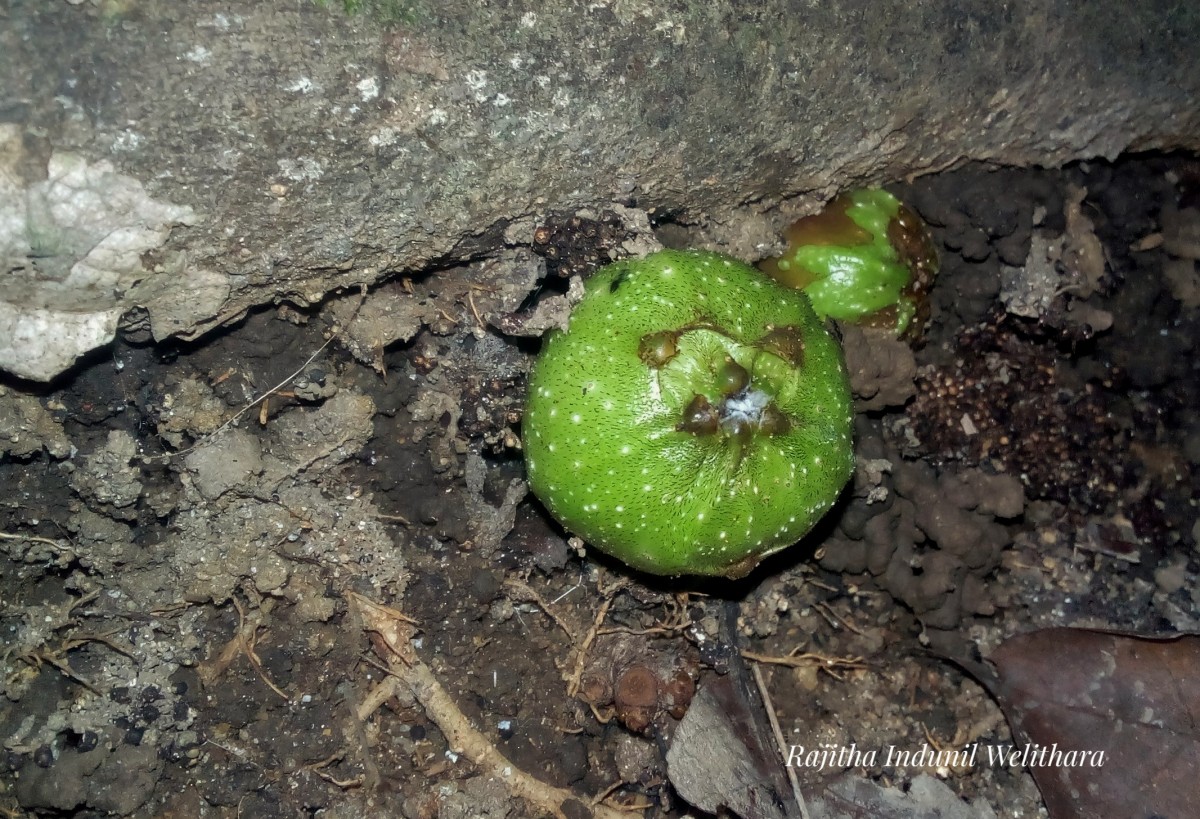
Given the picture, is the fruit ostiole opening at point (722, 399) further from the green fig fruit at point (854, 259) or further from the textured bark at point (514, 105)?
the green fig fruit at point (854, 259)

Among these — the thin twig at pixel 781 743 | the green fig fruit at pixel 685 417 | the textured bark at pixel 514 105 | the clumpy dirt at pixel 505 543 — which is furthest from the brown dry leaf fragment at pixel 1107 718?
the textured bark at pixel 514 105

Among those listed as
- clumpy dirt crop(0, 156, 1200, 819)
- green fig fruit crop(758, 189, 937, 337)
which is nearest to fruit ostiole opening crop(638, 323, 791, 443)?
clumpy dirt crop(0, 156, 1200, 819)

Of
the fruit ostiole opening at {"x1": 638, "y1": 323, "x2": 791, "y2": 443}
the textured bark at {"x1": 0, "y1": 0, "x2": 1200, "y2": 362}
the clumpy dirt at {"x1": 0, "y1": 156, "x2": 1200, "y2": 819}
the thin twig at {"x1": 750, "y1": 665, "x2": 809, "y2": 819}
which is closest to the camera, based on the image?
the textured bark at {"x1": 0, "y1": 0, "x2": 1200, "y2": 362}

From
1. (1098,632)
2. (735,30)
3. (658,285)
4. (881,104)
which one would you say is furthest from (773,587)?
(735,30)

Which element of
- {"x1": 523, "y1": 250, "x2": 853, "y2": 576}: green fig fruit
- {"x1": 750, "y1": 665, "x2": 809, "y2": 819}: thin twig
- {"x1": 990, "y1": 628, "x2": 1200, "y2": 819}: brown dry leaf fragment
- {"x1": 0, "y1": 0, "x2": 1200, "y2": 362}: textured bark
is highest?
{"x1": 0, "y1": 0, "x2": 1200, "y2": 362}: textured bark

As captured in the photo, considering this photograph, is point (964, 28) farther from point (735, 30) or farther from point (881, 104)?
point (735, 30)

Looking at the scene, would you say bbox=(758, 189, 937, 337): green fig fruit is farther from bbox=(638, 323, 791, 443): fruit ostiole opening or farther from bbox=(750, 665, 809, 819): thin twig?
bbox=(750, 665, 809, 819): thin twig

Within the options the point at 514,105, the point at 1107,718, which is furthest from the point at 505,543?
the point at 1107,718
